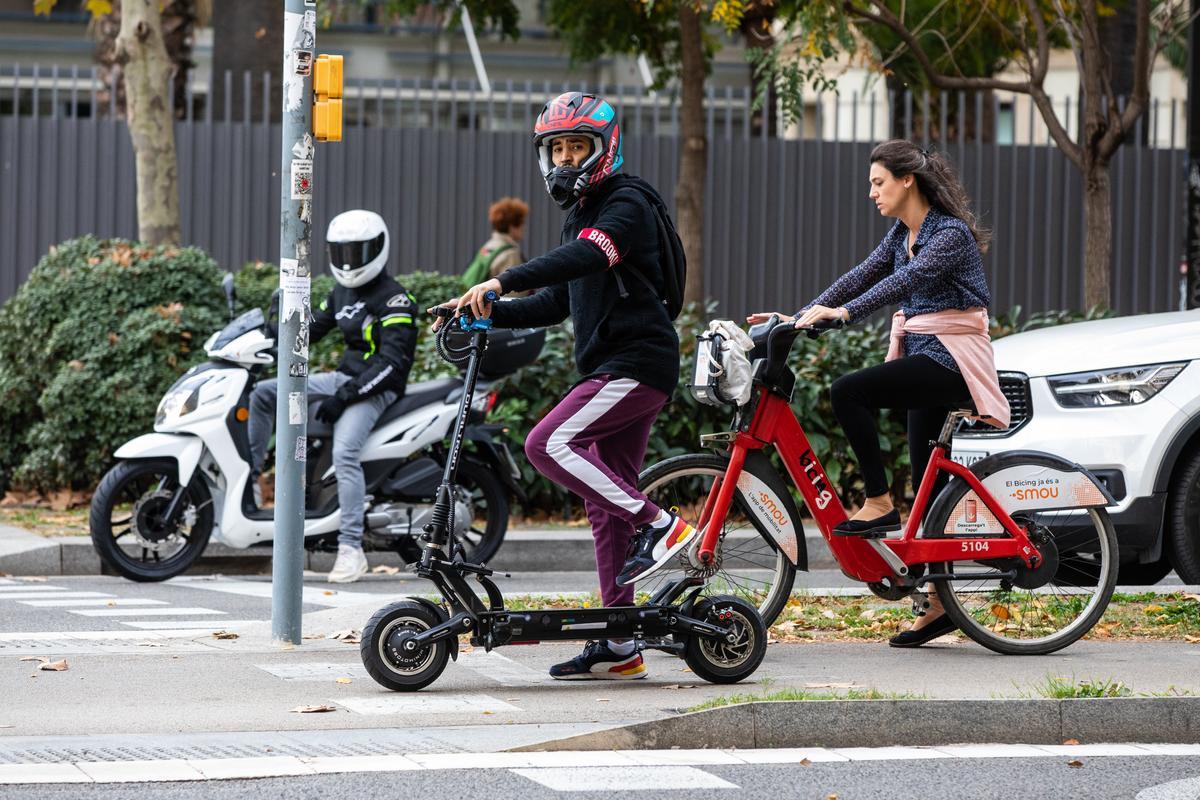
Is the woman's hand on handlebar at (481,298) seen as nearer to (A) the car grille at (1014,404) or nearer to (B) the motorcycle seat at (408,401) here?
(A) the car grille at (1014,404)

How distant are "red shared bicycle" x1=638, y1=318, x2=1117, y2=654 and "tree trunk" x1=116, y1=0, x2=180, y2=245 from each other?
7.71 metres

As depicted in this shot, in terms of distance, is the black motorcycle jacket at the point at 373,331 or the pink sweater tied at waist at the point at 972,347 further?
the black motorcycle jacket at the point at 373,331

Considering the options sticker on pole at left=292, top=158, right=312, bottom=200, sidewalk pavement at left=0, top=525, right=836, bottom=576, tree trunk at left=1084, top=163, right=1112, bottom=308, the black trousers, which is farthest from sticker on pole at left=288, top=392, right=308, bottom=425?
tree trunk at left=1084, top=163, right=1112, bottom=308

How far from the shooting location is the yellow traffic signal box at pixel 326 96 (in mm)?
6730

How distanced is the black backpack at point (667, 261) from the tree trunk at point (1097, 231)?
807cm

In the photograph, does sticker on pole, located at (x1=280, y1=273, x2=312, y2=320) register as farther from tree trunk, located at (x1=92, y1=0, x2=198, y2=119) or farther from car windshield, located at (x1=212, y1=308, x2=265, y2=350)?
tree trunk, located at (x1=92, y1=0, x2=198, y2=119)

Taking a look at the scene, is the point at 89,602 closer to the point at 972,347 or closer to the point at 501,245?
the point at 972,347

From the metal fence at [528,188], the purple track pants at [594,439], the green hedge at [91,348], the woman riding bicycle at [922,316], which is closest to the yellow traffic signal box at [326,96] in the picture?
the purple track pants at [594,439]

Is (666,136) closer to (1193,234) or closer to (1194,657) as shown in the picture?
(1193,234)

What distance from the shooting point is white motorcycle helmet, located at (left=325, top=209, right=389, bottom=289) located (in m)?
9.12

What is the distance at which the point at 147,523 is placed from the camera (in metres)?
8.99

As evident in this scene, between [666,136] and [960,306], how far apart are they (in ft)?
31.6

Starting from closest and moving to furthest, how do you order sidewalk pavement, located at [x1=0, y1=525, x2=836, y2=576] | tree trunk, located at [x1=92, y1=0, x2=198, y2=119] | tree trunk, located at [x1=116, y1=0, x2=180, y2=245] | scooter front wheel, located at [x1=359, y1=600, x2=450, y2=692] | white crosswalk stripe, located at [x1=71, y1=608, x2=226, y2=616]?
scooter front wheel, located at [x1=359, y1=600, x2=450, y2=692], white crosswalk stripe, located at [x1=71, y1=608, x2=226, y2=616], sidewalk pavement, located at [x1=0, y1=525, x2=836, y2=576], tree trunk, located at [x1=116, y1=0, x2=180, y2=245], tree trunk, located at [x1=92, y1=0, x2=198, y2=119]

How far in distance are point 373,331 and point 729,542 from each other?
345cm
